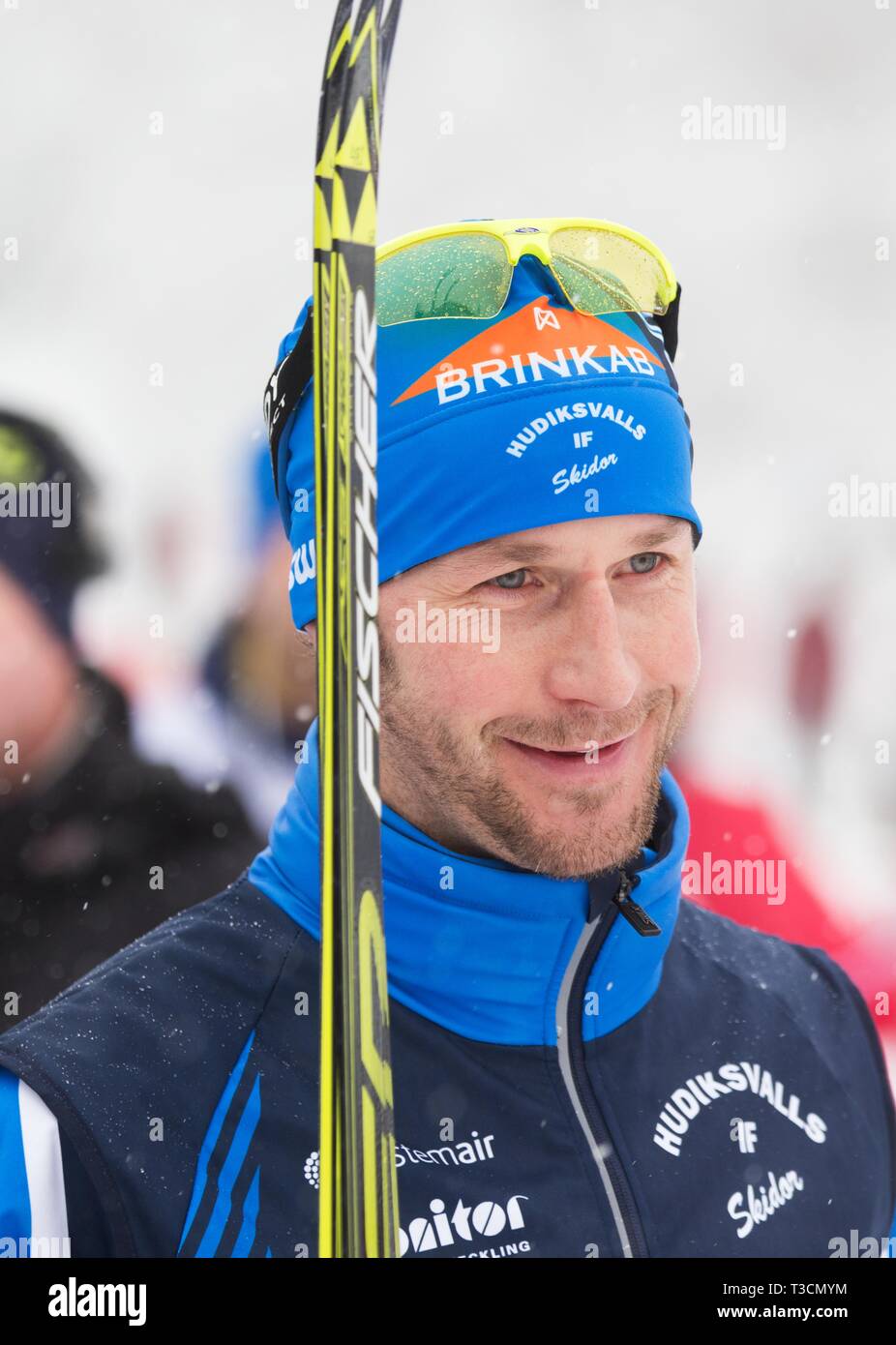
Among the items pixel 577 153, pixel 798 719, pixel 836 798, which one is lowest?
pixel 836 798

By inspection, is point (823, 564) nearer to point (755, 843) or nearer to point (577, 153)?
point (755, 843)

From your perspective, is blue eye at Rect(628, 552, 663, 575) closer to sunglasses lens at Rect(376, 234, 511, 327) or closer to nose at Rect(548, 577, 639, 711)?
nose at Rect(548, 577, 639, 711)

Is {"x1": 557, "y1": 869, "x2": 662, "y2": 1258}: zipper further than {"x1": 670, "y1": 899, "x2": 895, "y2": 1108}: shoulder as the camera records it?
No

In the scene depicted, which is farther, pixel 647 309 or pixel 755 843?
pixel 755 843

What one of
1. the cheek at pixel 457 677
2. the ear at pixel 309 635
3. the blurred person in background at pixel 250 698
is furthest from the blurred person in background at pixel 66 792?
the cheek at pixel 457 677

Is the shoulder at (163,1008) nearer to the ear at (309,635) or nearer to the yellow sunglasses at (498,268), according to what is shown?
the ear at (309,635)

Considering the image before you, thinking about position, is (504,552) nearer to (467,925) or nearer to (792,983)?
(467,925)

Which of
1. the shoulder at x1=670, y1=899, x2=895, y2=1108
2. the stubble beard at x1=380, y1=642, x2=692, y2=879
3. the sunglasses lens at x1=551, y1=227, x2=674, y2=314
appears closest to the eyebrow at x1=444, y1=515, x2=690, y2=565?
the stubble beard at x1=380, y1=642, x2=692, y2=879

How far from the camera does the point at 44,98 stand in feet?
5.99

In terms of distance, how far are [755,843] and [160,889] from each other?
106 centimetres

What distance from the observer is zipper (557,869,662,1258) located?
3.01ft

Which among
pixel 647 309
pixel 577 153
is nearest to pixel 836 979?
pixel 647 309

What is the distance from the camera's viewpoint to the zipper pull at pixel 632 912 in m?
0.96

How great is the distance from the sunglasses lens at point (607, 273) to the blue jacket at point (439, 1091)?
45 centimetres
